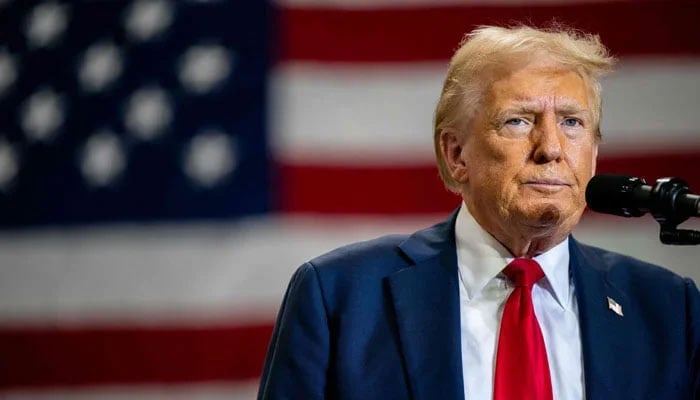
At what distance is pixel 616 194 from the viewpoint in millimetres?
1560

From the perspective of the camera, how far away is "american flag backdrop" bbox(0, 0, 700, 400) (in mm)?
3344

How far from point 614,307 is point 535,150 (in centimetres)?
33

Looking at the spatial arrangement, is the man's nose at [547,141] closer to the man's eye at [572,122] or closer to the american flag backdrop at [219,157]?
the man's eye at [572,122]

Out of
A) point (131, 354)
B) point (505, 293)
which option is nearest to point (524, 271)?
point (505, 293)

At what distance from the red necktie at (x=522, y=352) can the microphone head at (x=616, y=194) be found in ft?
1.26

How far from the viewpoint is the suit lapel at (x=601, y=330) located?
191cm

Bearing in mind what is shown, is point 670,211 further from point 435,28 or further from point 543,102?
point 435,28

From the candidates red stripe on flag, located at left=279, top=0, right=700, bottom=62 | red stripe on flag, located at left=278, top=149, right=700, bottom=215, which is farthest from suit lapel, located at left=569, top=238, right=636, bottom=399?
red stripe on flag, located at left=279, top=0, right=700, bottom=62

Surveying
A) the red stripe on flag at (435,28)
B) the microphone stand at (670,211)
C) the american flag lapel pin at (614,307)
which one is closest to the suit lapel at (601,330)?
the american flag lapel pin at (614,307)

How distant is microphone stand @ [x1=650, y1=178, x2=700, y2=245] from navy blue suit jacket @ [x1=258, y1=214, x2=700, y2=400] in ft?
1.47

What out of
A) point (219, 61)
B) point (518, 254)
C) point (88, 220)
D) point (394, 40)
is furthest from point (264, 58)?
point (518, 254)

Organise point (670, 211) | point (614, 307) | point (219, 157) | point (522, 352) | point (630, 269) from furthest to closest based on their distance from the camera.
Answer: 1. point (219, 157)
2. point (630, 269)
3. point (614, 307)
4. point (522, 352)
5. point (670, 211)

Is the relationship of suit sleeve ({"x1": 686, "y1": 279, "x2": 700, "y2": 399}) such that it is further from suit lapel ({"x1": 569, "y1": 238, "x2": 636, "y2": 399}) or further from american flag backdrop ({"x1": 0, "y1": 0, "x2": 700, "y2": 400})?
american flag backdrop ({"x1": 0, "y1": 0, "x2": 700, "y2": 400})

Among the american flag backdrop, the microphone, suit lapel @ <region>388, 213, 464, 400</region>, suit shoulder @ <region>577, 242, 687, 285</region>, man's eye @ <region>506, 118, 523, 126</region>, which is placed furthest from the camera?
the american flag backdrop
